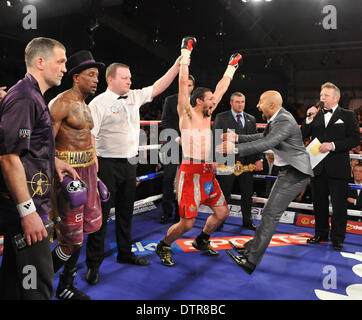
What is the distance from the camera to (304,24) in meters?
10.6

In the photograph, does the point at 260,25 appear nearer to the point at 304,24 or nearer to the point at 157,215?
the point at 304,24

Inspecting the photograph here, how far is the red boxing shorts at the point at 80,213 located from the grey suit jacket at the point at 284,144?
1088 millimetres

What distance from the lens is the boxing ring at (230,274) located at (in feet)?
7.62

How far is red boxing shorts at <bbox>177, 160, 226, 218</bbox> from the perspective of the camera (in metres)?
2.79

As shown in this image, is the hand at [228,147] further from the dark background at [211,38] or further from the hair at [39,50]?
the dark background at [211,38]

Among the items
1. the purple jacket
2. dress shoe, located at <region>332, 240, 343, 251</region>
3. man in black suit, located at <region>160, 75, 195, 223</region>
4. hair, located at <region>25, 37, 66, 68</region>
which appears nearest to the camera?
the purple jacket

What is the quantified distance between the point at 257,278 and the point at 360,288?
71 cm

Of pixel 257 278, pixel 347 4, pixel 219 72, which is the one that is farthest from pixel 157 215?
pixel 219 72

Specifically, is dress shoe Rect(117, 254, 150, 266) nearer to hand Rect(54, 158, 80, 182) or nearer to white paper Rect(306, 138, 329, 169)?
hand Rect(54, 158, 80, 182)

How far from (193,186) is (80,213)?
3.31 ft

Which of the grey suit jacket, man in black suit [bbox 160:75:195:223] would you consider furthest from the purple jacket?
man in black suit [bbox 160:75:195:223]

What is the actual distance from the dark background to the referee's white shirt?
12.9 ft

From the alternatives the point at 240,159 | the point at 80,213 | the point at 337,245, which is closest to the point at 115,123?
the point at 80,213

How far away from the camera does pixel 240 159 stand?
12.6ft
